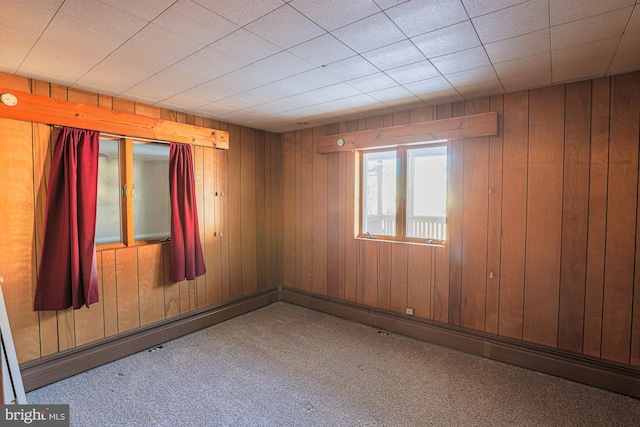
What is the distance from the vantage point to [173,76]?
8.00ft

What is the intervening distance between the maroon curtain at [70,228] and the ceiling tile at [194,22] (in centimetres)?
160

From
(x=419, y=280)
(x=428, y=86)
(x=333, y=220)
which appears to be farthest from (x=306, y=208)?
(x=428, y=86)

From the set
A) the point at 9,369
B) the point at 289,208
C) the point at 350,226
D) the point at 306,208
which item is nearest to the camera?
the point at 9,369

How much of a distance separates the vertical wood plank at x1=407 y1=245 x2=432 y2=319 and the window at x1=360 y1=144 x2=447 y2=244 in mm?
155

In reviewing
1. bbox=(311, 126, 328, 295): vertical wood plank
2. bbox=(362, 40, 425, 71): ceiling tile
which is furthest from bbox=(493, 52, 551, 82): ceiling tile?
bbox=(311, 126, 328, 295): vertical wood plank

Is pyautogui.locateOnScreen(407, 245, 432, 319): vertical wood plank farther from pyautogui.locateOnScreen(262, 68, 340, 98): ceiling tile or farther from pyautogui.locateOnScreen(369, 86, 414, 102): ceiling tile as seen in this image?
pyautogui.locateOnScreen(262, 68, 340, 98): ceiling tile

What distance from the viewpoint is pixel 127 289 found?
121 inches

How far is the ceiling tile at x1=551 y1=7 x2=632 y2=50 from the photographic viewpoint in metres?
1.62

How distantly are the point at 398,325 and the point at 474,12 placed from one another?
2958 millimetres

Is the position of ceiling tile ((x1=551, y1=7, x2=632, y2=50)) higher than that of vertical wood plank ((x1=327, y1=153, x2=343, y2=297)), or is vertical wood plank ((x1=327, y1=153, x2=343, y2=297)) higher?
ceiling tile ((x1=551, y1=7, x2=632, y2=50))

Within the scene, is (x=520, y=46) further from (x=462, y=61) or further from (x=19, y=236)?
(x=19, y=236)

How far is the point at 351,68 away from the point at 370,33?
1.65ft

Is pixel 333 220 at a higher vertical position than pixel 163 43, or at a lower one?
lower

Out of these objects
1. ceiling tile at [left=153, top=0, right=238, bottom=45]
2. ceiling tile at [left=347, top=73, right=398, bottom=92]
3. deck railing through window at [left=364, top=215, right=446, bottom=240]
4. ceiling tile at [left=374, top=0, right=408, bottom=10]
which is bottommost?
deck railing through window at [left=364, top=215, right=446, bottom=240]
